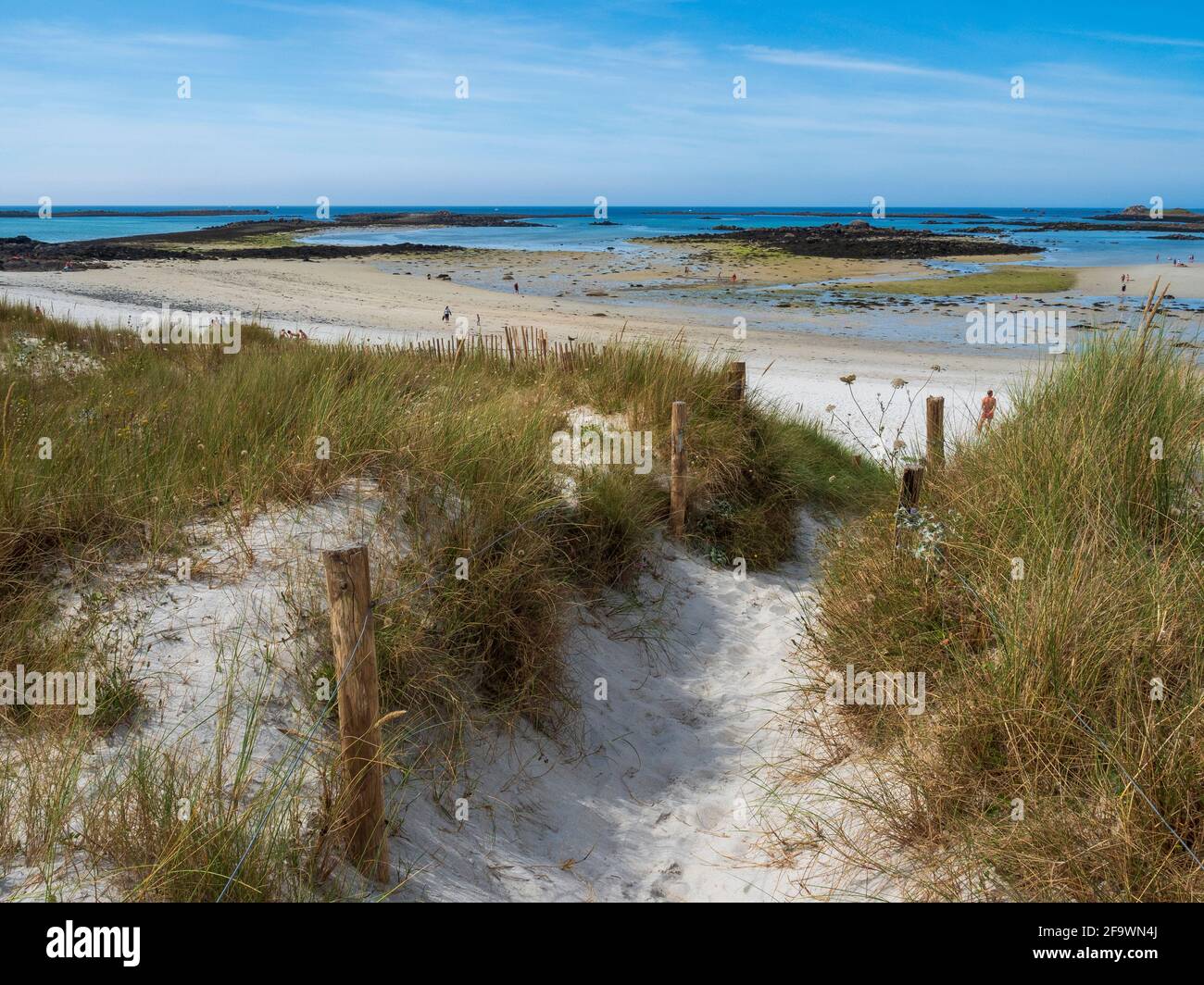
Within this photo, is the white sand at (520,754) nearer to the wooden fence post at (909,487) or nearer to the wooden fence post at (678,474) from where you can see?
the wooden fence post at (909,487)

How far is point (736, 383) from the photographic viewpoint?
859 centimetres

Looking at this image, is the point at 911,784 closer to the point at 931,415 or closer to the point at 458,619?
the point at 458,619

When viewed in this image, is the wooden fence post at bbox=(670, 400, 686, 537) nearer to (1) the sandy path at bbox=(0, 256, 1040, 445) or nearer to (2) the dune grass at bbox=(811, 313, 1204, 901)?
(2) the dune grass at bbox=(811, 313, 1204, 901)

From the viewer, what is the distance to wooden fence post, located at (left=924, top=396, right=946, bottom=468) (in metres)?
6.70

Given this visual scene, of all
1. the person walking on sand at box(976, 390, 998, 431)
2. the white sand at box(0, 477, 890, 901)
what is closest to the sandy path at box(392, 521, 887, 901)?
the white sand at box(0, 477, 890, 901)

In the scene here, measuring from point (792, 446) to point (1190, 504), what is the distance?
436 centimetres

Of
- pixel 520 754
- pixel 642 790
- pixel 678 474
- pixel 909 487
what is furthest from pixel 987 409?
pixel 520 754

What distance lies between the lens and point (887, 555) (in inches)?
212

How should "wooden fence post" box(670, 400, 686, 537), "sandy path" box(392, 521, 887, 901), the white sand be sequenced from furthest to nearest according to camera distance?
1. "wooden fence post" box(670, 400, 686, 537)
2. "sandy path" box(392, 521, 887, 901)
3. the white sand

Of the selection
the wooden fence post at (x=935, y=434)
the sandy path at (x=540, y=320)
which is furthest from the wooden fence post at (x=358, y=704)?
the sandy path at (x=540, y=320)

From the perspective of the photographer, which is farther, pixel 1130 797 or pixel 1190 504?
pixel 1190 504

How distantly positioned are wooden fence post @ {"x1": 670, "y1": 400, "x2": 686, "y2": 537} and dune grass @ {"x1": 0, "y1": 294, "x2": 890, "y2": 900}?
162 millimetres
